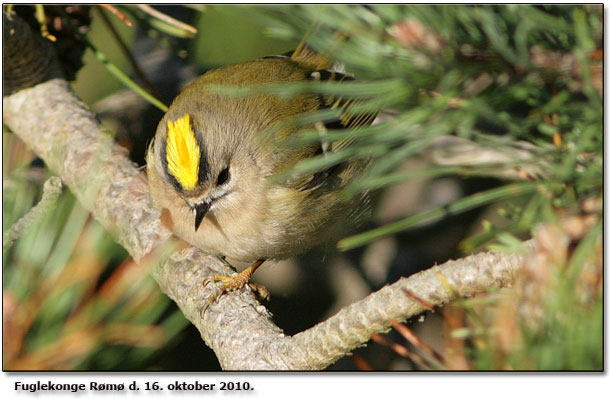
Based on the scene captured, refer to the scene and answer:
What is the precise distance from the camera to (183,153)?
1266mm

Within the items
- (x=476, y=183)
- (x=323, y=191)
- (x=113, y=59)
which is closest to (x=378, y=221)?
(x=476, y=183)

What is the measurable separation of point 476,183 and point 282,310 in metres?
0.66

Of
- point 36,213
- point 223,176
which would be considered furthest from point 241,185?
point 36,213

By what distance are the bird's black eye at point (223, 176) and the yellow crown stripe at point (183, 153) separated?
86mm

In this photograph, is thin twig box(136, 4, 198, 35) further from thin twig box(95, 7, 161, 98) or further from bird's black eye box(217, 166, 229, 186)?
bird's black eye box(217, 166, 229, 186)

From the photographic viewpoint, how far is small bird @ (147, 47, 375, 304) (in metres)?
1.33

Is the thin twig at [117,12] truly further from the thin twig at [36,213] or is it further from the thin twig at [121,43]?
the thin twig at [36,213]

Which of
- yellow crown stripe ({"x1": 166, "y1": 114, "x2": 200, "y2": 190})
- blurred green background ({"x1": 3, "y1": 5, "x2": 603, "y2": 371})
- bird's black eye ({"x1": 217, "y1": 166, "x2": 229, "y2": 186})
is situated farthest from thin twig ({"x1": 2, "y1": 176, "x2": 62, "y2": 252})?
bird's black eye ({"x1": 217, "y1": 166, "x2": 229, "y2": 186})

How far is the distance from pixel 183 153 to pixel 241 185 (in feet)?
0.61

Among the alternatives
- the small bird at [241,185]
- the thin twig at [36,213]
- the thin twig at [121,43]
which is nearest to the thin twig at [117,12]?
the thin twig at [121,43]

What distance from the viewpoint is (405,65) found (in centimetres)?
63

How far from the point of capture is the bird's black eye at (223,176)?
4.49 ft

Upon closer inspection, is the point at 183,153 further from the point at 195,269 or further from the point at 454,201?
the point at 454,201
